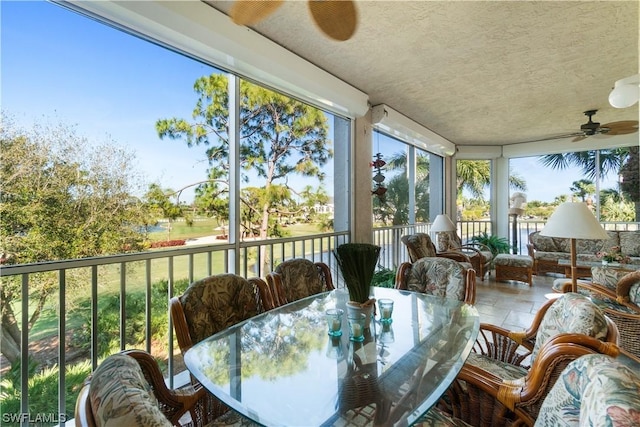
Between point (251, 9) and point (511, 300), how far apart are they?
4629 mm

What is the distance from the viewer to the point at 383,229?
172 inches

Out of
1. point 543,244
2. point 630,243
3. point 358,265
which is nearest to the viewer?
point 358,265

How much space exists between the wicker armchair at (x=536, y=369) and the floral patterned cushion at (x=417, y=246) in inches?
105

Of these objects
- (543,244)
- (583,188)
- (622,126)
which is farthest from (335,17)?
(583,188)

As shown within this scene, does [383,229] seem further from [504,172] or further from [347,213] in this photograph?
[504,172]

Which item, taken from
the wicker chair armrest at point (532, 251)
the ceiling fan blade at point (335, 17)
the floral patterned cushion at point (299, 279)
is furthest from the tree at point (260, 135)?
the wicker chair armrest at point (532, 251)

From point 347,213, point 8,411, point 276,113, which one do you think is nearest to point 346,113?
point 276,113

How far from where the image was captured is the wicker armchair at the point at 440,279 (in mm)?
1943

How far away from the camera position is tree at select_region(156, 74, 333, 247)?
2.29m

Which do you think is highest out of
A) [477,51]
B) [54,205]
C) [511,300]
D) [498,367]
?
[477,51]

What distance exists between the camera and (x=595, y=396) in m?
0.59

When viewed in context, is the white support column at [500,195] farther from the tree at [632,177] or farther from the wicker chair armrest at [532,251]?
the tree at [632,177]

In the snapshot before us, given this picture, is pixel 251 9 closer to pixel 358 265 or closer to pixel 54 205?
pixel 358 265

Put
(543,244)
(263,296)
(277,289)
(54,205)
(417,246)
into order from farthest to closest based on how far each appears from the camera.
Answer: (543,244) < (417,246) < (277,289) < (263,296) < (54,205)
